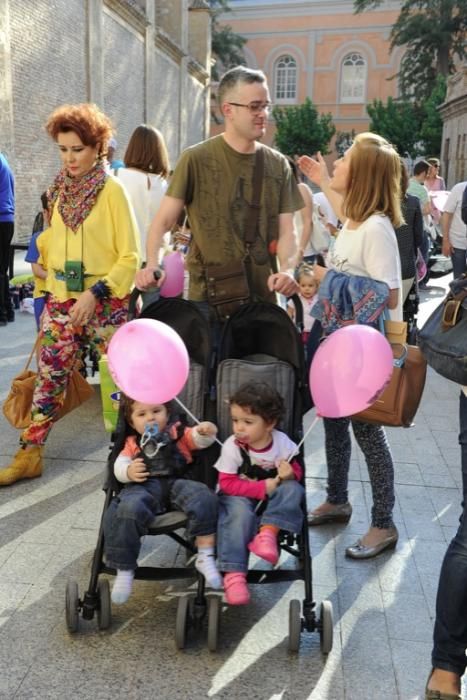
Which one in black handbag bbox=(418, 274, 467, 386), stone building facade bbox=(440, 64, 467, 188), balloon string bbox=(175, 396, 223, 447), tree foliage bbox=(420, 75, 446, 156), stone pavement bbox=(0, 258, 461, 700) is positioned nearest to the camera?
black handbag bbox=(418, 274, 467, 386)

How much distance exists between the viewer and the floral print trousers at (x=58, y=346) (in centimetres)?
399

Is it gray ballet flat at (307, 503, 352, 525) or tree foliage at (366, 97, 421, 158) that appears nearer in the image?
gray ballet flat at (307, 503, 352, 525)

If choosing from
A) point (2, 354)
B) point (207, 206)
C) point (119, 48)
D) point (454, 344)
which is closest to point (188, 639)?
point (454, 344)

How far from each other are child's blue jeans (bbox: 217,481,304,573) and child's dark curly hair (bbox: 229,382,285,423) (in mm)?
280

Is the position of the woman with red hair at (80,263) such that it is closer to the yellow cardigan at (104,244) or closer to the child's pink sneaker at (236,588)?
the yellow cardigan at (104,244)

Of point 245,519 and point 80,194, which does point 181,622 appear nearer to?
point 245,519

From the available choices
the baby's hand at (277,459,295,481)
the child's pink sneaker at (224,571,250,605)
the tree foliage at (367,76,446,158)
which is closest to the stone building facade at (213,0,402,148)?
the tree foliage at (367,76,446,158)

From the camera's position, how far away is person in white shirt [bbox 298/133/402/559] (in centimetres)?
313

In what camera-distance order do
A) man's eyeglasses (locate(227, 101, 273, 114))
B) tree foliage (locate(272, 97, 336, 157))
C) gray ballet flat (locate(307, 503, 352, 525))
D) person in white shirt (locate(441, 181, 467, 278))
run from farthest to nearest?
tree foliage (locate(272, 97, 336, 157)) → person in white shirt (locate(441, 181, 467, 278)) → gray ballet flat (locate(307, 503, 352, 525)) → man's eyeglasses (locate(227, 101, 273, 114))

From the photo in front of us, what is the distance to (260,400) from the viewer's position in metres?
2.82

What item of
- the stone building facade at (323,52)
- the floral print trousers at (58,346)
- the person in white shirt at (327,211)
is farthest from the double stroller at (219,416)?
the stone building facade at (323,52)

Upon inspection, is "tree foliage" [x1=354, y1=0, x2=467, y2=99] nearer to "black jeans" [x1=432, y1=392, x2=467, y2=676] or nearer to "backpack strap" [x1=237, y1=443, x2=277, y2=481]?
"backpack strap" [x1=237, y1=443, x2=277, y2=481]

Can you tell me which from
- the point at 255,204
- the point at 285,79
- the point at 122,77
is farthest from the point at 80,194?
the point at 285,79

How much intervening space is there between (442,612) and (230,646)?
843 millimetres
